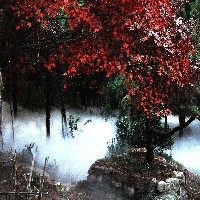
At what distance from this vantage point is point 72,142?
2303 cm

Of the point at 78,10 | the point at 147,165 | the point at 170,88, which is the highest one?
the point at 78,10

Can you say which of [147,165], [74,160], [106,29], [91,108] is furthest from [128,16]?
[91,108]

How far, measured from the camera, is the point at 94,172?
15.3 metres

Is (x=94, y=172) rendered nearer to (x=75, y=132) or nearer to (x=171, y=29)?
(x=171, y=29)

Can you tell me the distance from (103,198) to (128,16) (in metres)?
7.08

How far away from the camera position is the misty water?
19.0 meters

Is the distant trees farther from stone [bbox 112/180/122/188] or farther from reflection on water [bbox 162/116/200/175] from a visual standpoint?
reflection on water [bbox 162/116/200/175]

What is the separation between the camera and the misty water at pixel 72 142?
1902cm

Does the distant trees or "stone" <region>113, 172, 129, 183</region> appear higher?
the distant trees

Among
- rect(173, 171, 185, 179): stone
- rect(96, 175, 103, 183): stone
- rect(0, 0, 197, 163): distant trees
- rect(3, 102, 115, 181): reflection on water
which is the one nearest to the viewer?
rect(0, 0, 197, 163): distant trees

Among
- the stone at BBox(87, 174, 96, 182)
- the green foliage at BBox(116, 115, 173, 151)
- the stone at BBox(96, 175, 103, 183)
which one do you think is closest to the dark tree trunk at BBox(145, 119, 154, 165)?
the green foliage at BBox(116, 115, 173, 151)

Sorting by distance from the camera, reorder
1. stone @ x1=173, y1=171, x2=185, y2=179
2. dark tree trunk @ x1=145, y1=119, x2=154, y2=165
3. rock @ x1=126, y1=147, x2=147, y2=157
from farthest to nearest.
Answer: rock @ x1=126, y1=147, x2=147, y2=157 → dark tree trunk @ x1=145, y1=119, x2=154, y2=165 → stone @ x1=173, y1=171, x2=185, y2=179

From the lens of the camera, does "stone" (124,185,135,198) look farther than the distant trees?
Yes

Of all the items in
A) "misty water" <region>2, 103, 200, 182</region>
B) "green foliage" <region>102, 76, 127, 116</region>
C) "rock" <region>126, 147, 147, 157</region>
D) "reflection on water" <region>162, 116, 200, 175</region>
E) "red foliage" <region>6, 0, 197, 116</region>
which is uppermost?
"red foliage" <region>6, 0, 197, 116</region>
